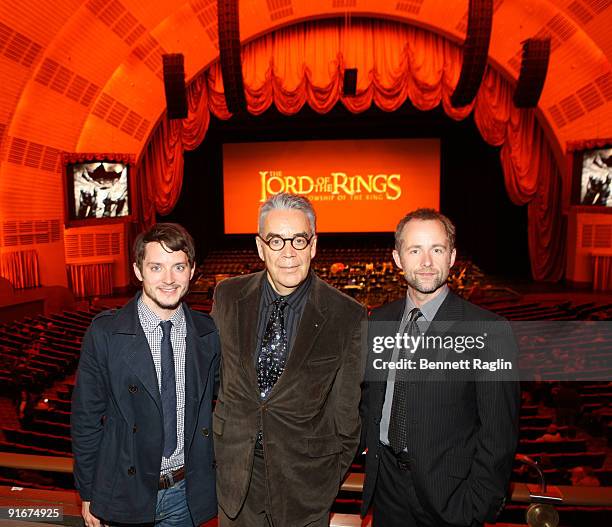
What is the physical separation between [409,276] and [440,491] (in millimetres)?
784

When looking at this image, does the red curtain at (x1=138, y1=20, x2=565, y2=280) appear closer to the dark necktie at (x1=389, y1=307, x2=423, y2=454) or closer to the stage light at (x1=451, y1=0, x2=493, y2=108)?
the stage light at (x1=451, y1=0, x2=493, y2=108)

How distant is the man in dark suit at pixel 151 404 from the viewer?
1.94 metres

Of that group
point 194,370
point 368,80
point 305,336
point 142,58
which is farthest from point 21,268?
point 305,336

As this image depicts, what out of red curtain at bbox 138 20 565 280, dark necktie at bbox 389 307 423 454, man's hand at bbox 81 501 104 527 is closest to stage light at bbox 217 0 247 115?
red curtain at bbox 138 20 565 280

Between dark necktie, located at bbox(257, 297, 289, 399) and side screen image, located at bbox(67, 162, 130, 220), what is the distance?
491 inches

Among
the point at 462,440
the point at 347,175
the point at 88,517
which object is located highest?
the point at 347,175

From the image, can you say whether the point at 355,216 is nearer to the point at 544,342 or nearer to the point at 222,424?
the point at 544,342

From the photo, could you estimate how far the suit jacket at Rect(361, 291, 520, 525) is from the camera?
5.86 ft

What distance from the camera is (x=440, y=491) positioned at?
1856 millimetres

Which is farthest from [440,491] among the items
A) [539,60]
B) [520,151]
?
[520,151]

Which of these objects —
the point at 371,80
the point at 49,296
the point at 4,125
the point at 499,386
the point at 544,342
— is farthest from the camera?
the point at 371,80

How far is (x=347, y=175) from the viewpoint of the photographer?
1897cm

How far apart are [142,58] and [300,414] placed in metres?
A: 15.0

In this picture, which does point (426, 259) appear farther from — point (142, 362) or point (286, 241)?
point (142, 362)
